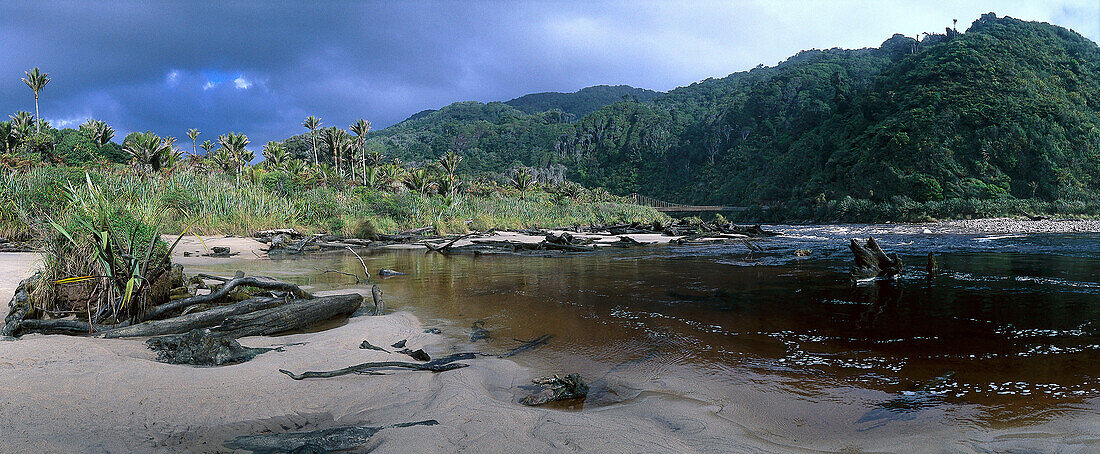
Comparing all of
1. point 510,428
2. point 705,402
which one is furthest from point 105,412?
point 705,402

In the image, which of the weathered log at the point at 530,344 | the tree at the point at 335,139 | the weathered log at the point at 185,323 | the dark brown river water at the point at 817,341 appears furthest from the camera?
the tree at the point at 335,139

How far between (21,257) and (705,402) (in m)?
13.7

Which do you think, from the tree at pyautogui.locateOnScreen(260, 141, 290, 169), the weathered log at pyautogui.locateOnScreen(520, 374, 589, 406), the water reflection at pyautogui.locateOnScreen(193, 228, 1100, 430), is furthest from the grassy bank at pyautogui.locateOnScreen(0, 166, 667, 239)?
the tree at pyautogui.locateOnScreen(260, 141, 290, 169)

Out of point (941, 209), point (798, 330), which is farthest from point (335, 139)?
point (941, 209)

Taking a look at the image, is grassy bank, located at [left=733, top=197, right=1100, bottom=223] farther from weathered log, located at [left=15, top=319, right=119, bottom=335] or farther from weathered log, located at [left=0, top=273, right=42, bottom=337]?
weathered log, located at [left=0, top=273, right=42, bottom=337]

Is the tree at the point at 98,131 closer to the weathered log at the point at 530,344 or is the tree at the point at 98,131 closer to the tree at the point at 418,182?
the tree at the point at 418,182

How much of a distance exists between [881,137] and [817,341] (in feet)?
298

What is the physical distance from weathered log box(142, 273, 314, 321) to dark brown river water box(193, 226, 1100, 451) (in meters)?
1.83

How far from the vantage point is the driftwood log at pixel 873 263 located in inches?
459

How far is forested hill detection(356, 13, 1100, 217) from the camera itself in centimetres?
6462

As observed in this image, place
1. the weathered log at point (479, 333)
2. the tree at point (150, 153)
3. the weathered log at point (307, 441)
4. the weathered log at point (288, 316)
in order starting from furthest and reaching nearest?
the tree at point (150, 153) → the weathered log at point (479, 333) → the weathered log at point (288, 316) → the weathered log at point (307, 441)

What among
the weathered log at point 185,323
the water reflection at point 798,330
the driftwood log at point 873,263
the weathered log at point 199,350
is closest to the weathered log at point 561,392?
the water reflection at point 798,330

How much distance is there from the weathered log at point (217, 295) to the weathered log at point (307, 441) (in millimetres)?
3376

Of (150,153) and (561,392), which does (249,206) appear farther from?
(150,153)
